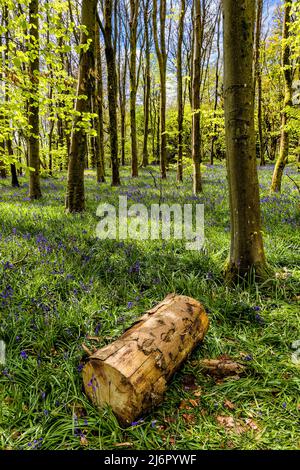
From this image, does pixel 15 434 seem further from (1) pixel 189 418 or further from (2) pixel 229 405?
(2) pixel 229 405

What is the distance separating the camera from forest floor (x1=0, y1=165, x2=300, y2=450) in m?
2.00

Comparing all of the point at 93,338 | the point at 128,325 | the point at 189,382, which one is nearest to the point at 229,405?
the point at 189,382

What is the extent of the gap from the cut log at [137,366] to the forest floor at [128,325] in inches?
4.2

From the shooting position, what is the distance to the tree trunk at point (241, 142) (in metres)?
3.22

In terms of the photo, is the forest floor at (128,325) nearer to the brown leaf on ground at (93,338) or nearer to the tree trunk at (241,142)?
the brown leaf on ground at (93,338)

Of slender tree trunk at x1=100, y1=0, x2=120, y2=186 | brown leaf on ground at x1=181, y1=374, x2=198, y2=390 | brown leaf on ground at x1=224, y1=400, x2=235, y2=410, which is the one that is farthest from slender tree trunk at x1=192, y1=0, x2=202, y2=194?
brown leaf on ground at x1=224, y1=400, x2=235, y2=410

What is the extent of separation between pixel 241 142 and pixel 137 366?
2.73 metres

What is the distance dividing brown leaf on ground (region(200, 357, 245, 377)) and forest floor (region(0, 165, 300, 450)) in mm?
57

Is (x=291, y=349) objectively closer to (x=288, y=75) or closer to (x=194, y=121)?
(x=194, y=121)

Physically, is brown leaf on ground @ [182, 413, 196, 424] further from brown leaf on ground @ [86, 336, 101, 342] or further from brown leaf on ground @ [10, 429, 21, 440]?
brown leaf on ground @ [10, 429, 21, 440]

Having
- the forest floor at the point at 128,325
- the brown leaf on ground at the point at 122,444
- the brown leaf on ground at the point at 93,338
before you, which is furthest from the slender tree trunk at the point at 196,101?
the brown leaf on ground at the point at 122,444

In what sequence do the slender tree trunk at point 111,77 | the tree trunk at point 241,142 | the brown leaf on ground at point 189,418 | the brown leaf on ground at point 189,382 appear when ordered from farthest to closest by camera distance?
1. the slender tree trunk at point 111,77
2. the tree trunk at point 241,142
3. the brown leaf on ground at point 189,382
4. the brown leaf on ground at point 189,418

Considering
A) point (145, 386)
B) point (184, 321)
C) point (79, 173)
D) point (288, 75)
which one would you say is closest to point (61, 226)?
point (79, 173)

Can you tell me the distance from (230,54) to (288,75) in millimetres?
7048
